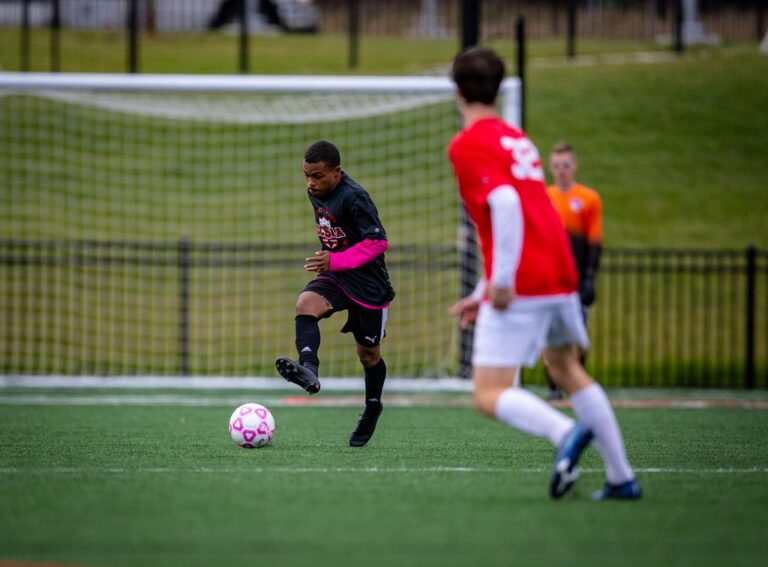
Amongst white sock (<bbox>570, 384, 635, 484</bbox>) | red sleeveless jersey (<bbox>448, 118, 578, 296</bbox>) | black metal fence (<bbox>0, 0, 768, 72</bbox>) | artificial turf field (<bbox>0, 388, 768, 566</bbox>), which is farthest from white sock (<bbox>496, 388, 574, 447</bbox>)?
black metal fence (<bbox>0, 0, 768, 72</bbox>)

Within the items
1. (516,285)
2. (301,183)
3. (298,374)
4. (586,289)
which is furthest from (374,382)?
(301,183)

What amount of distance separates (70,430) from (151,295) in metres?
9.59

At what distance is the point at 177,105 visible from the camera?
→ 583 inches

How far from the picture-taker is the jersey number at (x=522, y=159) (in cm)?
529

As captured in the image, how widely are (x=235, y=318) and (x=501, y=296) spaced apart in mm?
12591

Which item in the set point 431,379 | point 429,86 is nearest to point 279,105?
point 429,86

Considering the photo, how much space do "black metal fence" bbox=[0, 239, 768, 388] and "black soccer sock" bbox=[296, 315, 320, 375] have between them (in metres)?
6.36

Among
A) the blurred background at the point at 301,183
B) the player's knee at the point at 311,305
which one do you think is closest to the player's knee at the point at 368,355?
the player's knee at the point at 311,305

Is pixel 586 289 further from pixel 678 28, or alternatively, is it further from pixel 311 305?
pixel 678 28

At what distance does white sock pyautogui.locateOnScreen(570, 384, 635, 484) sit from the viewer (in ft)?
17.5

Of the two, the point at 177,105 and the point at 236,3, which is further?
the point at 236,3

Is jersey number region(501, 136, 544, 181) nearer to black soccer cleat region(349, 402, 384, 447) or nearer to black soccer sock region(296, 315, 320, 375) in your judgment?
black soccer sock region(296, 315, 320, 375)

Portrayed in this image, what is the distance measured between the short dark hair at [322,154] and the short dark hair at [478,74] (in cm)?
227

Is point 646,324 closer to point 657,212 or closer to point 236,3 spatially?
point 657,212
